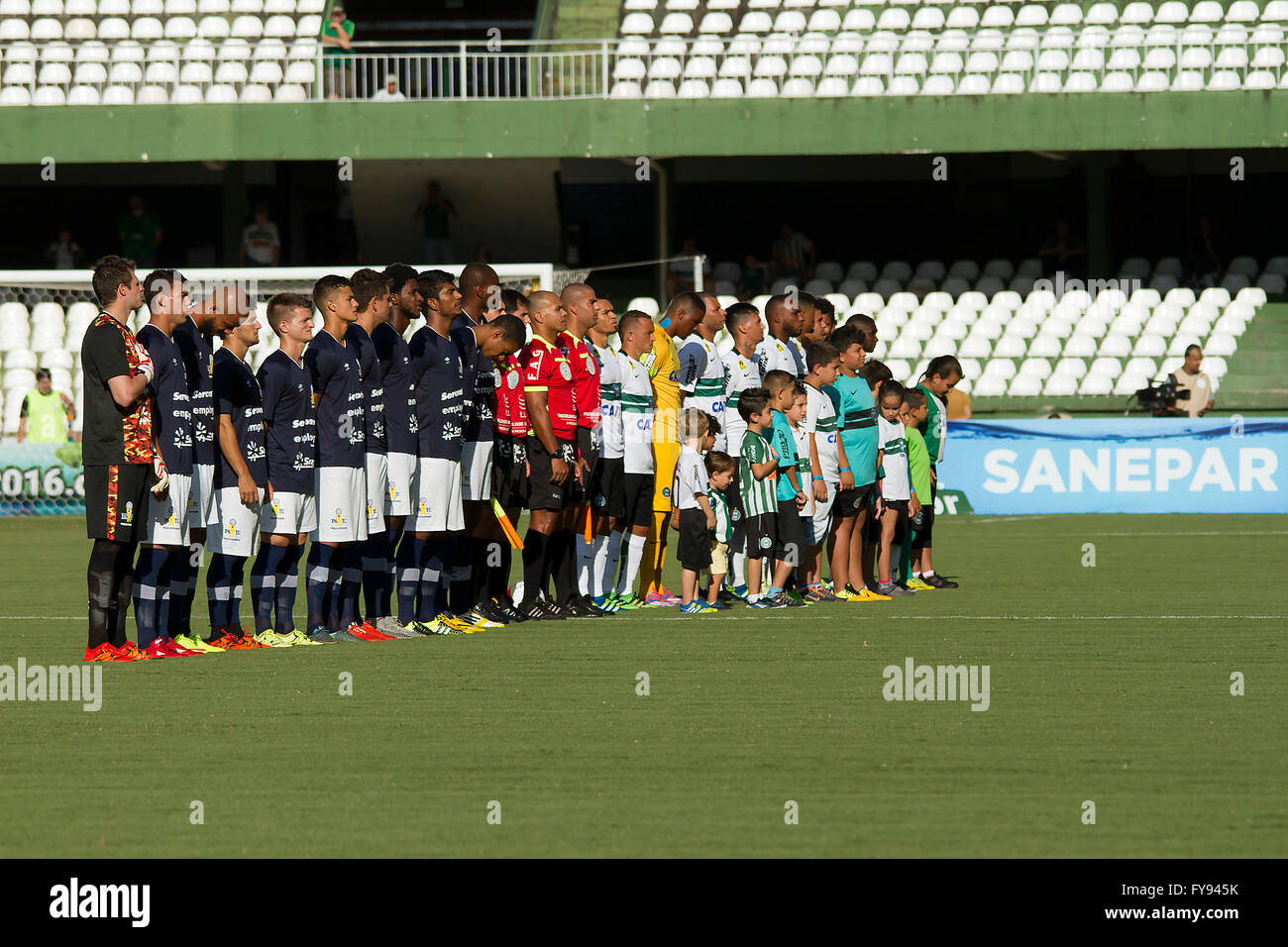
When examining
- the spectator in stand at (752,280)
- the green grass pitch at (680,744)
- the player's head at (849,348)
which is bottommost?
the green grass pitch at (680,744)

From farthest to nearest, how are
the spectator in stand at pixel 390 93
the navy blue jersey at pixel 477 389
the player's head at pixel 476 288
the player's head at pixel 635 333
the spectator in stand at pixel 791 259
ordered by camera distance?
the spectator in stand at pixel 791 259
the spectator in stand at pixel 390 93
the player's head at pixel 635 333
the player's head at pixel 476 288
the navy blue jersey at pixel 477 389

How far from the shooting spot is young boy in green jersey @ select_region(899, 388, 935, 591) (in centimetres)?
1283

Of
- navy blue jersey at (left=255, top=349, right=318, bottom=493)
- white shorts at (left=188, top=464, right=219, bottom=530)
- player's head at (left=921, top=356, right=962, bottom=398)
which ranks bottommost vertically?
white shorts at (left=188, top=464, right=219, bottom=530)

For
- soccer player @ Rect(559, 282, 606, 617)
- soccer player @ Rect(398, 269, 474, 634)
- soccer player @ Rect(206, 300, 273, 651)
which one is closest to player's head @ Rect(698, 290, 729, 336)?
soccer player @ Rect(559, 282, 606, 617)

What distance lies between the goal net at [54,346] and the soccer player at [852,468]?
30.9 ft

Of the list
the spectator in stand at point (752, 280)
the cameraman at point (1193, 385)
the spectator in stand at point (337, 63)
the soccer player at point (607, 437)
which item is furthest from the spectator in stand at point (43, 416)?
the cameraman at point (1193, 385)

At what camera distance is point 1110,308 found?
91.5ft

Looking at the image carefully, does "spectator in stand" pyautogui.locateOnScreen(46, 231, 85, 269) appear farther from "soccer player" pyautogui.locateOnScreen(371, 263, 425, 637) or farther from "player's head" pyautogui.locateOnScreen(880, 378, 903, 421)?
"soccer player" pyautogui.locateOnScreen(371, 263, 425, 637)

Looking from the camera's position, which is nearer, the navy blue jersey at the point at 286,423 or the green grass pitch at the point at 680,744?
the green grass pitch at the point at 680,744

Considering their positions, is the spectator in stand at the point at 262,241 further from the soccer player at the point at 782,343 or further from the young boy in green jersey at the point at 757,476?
the young boy in green jersey at the point at 757,476

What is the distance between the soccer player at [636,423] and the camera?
11445 mm

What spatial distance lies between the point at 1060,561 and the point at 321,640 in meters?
7.73

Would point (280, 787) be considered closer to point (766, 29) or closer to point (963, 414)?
point (963, 414)

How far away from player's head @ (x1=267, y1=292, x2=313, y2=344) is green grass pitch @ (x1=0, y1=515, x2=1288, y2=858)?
1779 millimetres
